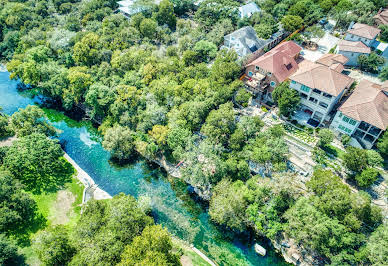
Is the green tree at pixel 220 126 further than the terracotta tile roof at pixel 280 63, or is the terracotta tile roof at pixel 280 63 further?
the terracotta tile roof at pixel 280 63

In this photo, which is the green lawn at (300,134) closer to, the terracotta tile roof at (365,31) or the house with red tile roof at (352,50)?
the house with red tile roof at (352,50)

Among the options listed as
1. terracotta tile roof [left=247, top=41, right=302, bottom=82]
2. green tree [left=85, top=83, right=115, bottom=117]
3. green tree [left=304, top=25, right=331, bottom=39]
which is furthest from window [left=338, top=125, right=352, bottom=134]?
green tree [left=85, top=83, right=115, bottom=117]

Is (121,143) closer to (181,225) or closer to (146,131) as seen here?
(146,131)

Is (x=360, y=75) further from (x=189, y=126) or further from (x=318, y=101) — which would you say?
(x=189, y=126)

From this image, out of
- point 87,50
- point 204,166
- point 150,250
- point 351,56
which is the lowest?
point 150,250

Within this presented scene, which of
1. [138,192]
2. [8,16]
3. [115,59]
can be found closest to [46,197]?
[138,192]

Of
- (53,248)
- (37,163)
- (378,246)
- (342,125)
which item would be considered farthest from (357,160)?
(37,163)

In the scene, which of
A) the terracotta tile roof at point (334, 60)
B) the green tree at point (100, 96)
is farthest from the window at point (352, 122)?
the green tree at point (100, 96)
